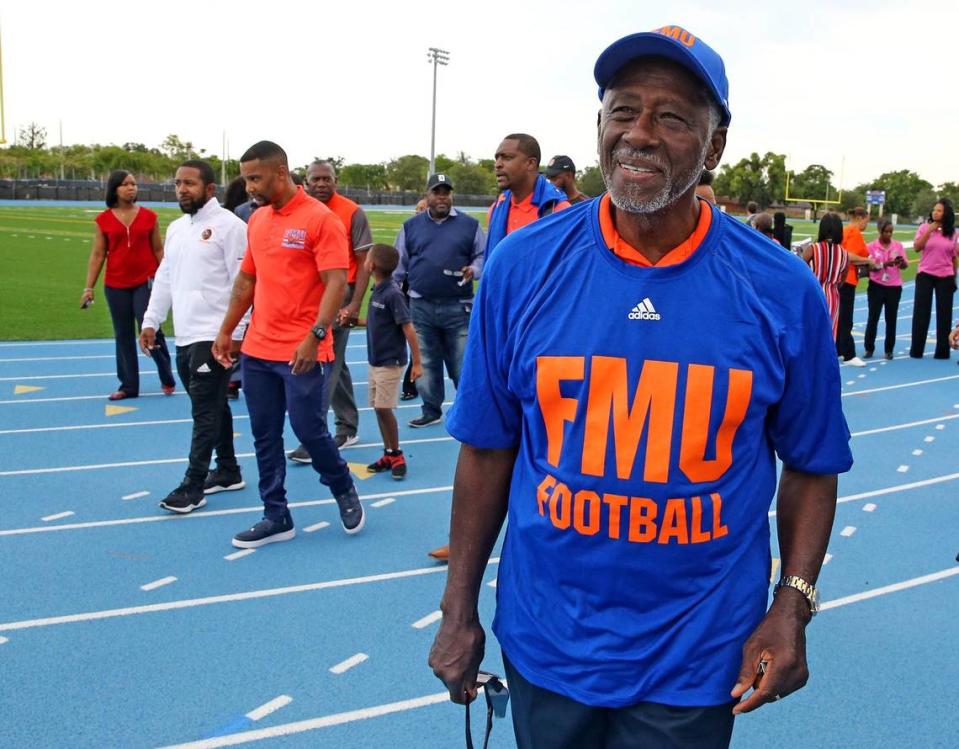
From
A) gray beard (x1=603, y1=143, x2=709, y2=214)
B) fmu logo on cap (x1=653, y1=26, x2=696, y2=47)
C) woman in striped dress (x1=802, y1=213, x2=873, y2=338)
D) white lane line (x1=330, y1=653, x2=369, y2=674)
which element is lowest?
white lane line (x1=330, y1=653, x2=369, y2=674)

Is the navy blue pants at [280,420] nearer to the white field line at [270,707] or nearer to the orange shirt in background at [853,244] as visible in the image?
the white field line at [270,707]

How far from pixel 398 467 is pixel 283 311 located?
1.80m

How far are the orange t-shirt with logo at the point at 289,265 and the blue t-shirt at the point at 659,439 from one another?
325cm

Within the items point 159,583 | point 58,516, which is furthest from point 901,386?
point 58,516

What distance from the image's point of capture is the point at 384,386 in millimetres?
6383

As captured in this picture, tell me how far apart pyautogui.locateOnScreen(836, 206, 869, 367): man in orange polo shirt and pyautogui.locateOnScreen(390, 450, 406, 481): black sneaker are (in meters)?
7.25

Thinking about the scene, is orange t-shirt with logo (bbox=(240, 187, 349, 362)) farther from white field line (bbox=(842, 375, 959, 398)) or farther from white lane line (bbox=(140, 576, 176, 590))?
white field line (bbox=(842, 375, 959, 398))

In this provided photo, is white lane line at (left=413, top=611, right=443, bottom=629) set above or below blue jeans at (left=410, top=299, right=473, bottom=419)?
below

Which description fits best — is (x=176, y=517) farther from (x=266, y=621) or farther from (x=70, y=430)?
(x=70, y=430)

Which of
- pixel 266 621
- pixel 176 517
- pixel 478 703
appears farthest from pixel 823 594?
pixel 176 517

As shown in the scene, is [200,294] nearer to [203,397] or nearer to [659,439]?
[203,397]

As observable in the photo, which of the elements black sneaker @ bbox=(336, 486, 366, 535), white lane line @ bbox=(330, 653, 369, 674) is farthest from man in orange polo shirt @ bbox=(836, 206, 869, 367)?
white lane line @ bbox=(330, 653, 369, 674)

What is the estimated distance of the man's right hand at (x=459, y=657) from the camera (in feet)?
6.31

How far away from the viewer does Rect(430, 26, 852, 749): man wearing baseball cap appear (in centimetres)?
165
